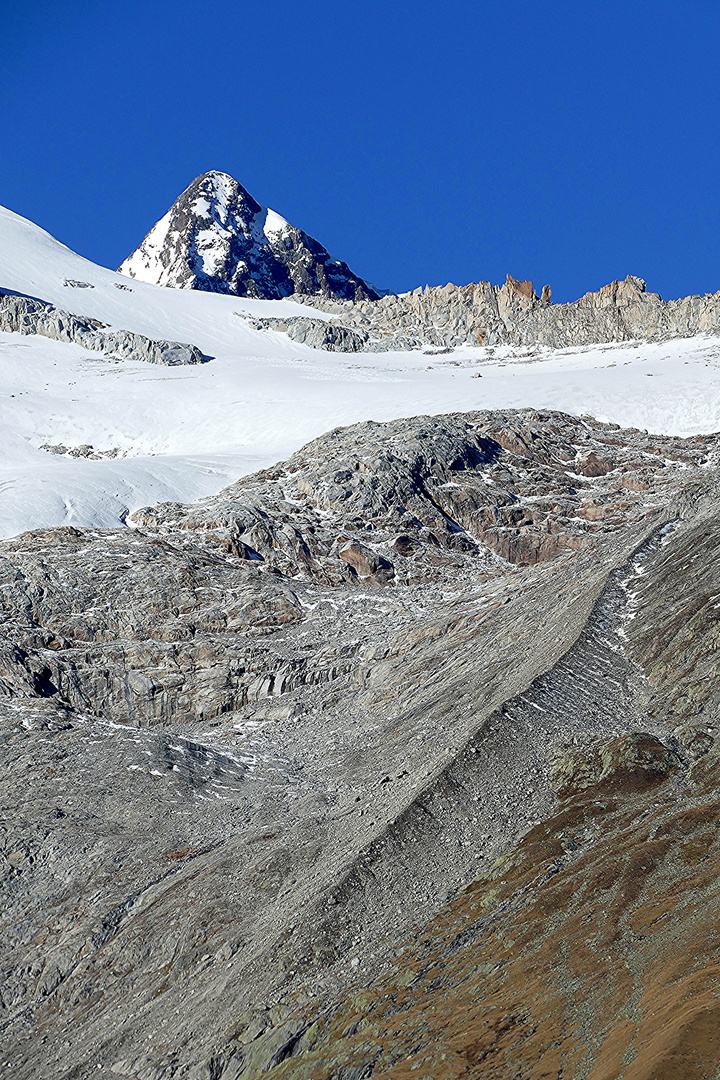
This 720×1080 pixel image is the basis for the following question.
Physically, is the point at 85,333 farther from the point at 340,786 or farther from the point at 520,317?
the point at 340,786

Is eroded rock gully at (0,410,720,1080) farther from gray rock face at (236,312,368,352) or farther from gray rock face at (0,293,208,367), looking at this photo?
gray rock face at (236,312,368,352)

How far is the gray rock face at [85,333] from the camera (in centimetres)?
14825

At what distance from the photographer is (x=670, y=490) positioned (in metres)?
80.0

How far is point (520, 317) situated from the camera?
164 metres

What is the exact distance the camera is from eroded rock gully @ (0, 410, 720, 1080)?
75.9 ft

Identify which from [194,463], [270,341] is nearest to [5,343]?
[270,341]

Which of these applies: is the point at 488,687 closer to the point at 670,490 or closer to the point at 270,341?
the point at 670,490

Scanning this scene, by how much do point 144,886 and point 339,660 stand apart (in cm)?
2238

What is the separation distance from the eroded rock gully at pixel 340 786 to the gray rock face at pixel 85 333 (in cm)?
8050

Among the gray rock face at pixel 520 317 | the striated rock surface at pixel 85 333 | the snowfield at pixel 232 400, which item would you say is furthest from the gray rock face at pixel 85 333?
the gray rock face at pixel 520 317

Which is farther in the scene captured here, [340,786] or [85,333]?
[85,333]

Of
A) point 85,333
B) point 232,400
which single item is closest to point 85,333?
point 85,333

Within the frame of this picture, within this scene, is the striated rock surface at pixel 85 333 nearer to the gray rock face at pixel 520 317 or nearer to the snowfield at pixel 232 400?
the snowfield at pixel 232 400

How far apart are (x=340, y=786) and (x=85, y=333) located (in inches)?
5351
